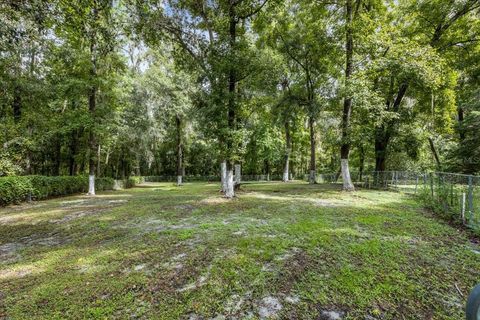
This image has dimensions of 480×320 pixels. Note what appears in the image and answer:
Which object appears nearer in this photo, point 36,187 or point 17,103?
point 36,187

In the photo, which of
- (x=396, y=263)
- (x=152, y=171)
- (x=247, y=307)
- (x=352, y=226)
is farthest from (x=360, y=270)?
(x=152, y=171)

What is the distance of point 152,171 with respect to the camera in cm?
4147

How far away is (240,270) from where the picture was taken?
10.9 feet

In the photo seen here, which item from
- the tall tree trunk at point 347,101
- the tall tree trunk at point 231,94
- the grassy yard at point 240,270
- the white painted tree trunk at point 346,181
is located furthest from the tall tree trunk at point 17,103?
the white painted tree trunk at point 346,181

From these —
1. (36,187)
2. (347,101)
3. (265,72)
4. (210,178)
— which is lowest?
(210,178)

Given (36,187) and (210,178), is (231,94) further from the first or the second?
(210,178)

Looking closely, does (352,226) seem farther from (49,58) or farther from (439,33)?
(49,58)

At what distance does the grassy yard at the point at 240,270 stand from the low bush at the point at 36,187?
5.22m

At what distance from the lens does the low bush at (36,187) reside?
31.6 feet

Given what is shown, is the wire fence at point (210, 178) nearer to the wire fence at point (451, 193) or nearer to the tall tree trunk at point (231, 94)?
the wire fence at point (451, 193)

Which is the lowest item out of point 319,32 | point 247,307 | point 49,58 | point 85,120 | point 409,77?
point 247,307

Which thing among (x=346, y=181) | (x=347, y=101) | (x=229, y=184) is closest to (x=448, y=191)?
(x=346, y=181)

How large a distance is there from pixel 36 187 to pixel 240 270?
12.3 metres

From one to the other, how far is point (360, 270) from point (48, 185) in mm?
14247
